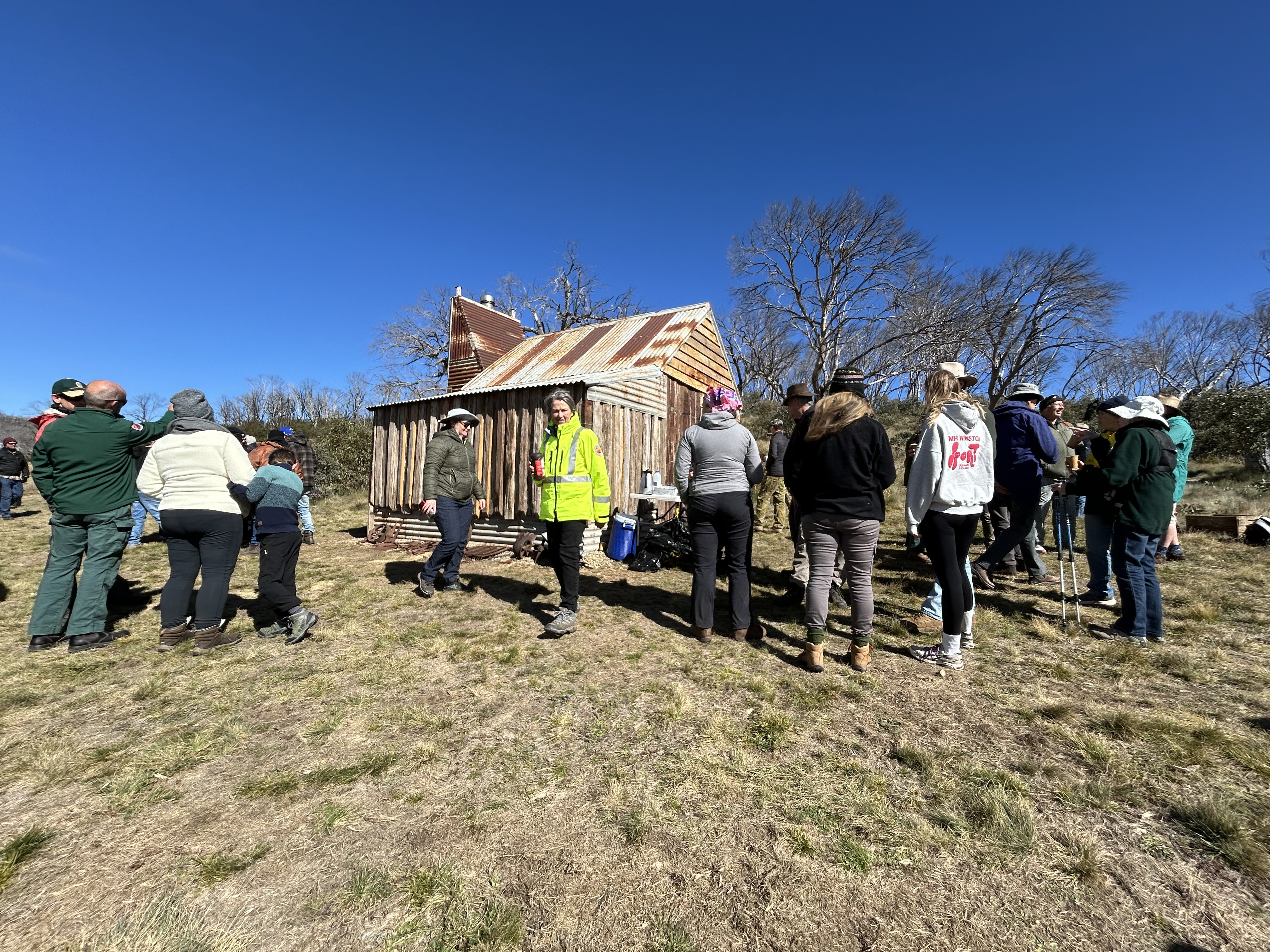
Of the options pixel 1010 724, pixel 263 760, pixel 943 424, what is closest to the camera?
pixel 263 760

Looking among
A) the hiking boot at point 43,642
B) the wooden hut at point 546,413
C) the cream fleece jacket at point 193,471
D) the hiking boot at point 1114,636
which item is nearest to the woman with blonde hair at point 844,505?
the hiking boot at point 1114,636

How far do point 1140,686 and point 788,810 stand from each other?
2.85m

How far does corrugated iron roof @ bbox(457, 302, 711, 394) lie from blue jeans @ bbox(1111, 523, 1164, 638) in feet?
23.1

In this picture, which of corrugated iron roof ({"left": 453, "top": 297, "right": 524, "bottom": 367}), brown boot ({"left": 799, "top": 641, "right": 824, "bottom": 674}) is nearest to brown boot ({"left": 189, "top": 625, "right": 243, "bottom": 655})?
brown boot ({"left": 799, "top": 641, "right": 824, "bottom": 674})

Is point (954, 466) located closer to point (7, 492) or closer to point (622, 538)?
point (622, 538)

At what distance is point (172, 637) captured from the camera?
393 centimetres

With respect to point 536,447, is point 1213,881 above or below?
below

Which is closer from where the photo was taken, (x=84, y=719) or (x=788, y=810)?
(x=788, y=810)

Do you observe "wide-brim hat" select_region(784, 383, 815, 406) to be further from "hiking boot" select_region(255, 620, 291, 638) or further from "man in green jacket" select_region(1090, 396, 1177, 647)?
"hiking boot" select_region(255, 620, 291, 638)

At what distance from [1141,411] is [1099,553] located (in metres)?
1.47

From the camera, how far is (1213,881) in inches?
68.1

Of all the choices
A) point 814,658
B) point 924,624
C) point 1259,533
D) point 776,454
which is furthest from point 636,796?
point 1259,533

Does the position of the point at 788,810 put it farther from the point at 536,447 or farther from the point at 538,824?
the point at 536,447

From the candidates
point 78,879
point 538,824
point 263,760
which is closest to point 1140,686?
point 538,824
